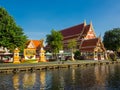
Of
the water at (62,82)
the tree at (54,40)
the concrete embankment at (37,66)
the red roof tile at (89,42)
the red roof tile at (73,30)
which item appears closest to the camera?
the water at (62,82)

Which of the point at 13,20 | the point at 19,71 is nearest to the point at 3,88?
the point at 19,71

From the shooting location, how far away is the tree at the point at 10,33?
2058 inches

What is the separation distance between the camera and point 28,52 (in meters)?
61.4

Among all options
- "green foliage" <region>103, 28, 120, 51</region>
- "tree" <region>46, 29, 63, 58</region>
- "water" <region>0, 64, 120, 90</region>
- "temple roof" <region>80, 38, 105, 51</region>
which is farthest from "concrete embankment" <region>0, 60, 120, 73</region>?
"green foliage" <region>103, 28, 120, 51</region>

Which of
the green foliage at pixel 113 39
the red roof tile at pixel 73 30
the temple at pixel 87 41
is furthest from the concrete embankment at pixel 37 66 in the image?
the red roof tile at pixel 73 30

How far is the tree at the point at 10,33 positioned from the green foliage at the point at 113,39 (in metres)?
49.9

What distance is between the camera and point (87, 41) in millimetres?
82812

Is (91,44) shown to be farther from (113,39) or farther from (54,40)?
(113,39)

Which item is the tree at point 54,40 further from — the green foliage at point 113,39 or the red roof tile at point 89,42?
the green foliage at point 113,39

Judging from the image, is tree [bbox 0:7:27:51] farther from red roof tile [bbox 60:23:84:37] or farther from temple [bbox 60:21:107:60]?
red roof tile [bbox 60:23:84:37]

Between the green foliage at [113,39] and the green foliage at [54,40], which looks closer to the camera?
the green foliage at [54,40]

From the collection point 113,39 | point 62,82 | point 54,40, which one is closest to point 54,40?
point 54,40

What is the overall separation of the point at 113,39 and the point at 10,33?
181 ft

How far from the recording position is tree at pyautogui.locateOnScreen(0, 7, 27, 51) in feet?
172
